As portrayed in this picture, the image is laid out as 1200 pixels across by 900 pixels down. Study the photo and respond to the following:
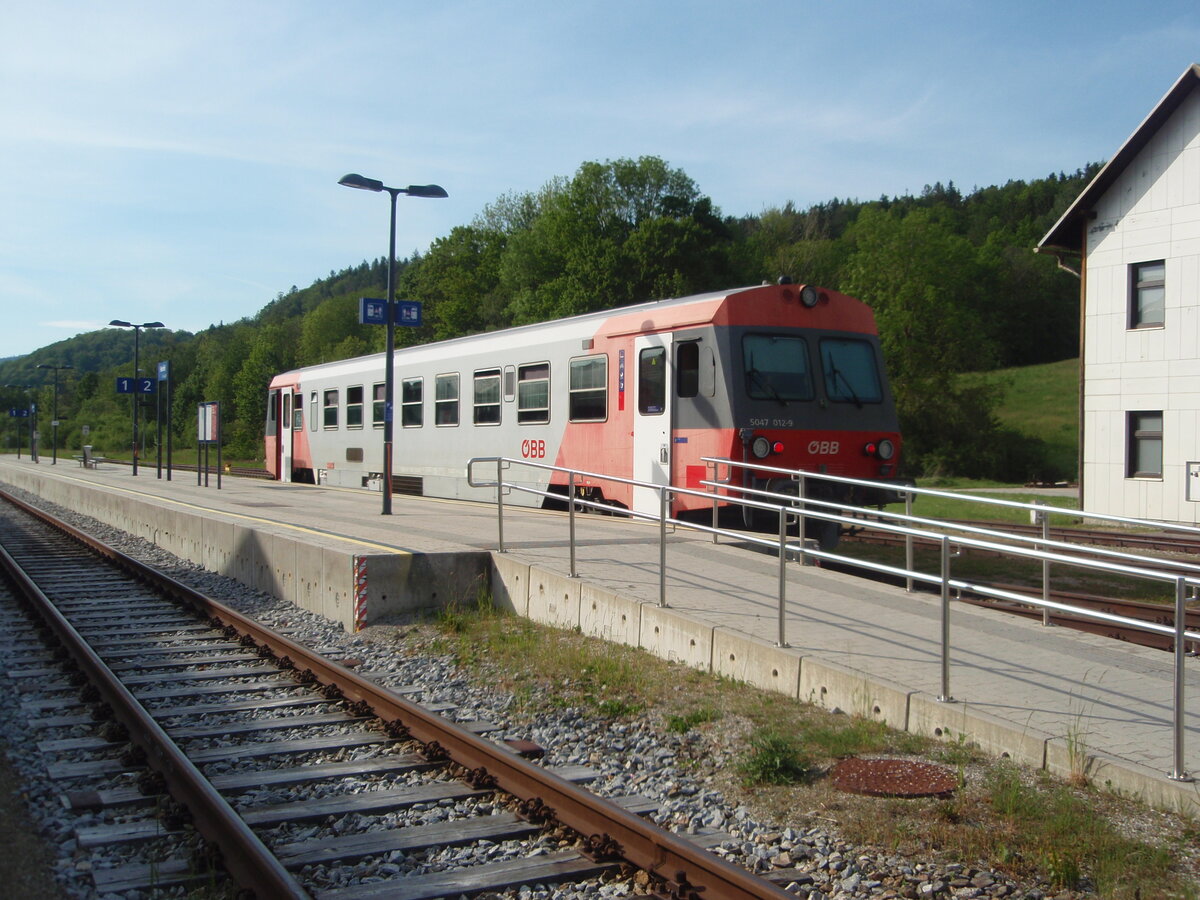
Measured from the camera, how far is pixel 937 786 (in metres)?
5.16

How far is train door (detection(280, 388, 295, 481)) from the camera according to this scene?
89.8 ft

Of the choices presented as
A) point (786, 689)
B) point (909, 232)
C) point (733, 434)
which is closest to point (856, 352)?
point (733, 434)

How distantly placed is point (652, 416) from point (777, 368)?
1.64 metres

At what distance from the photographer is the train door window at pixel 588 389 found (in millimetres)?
14266

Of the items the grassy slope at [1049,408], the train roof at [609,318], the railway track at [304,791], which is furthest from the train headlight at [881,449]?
the grassy slope at [1049,408]

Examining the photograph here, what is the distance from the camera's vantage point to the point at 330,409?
80.5ft

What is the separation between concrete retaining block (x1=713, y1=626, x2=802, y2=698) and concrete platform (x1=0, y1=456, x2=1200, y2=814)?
0.04ft

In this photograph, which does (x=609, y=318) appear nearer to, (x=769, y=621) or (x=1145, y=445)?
(x=769, y=621)

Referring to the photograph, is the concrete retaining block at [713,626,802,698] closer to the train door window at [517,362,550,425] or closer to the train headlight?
the train headlight

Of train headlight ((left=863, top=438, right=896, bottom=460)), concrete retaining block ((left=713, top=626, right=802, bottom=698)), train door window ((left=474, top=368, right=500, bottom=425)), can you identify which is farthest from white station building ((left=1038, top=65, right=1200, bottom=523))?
concrete retaining block ((left=713, top=626, right=802, bottom=698))

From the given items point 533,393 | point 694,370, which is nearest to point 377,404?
point 533,393

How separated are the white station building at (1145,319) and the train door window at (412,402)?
1455 centimetres

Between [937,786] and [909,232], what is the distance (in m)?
49.5

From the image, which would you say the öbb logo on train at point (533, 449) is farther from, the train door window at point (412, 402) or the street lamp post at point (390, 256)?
the train door window at point (412, 402)
